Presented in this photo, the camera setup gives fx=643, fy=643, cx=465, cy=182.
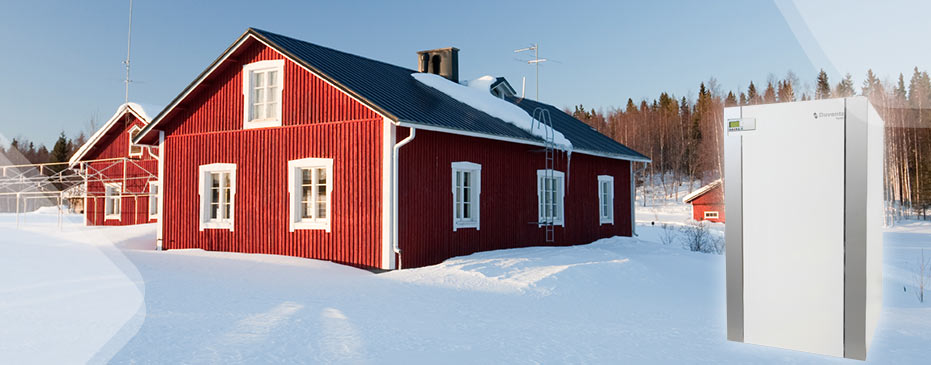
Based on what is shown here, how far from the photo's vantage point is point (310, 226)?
1246 centimetres

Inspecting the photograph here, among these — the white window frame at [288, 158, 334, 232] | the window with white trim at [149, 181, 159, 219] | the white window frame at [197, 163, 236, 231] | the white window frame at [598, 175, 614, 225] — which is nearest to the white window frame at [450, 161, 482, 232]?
the white window frame at [288, 158, 334, 232]

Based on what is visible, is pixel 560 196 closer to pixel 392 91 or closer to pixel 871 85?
pixel 392 91

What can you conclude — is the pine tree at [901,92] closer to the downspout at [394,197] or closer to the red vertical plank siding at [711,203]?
the red vertical plank siding at [711,203]

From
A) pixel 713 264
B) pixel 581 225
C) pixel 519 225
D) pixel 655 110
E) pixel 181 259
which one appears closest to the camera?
pixel 181 259

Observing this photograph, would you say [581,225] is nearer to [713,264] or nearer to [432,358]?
[713,264]

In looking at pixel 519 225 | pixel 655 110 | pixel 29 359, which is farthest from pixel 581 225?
pixel 655 110

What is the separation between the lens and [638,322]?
287 inches

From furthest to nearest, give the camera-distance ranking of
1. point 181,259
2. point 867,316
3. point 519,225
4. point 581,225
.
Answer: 1. point 581,225
2. point 519,225
3. point 181,259
4. point 867,316

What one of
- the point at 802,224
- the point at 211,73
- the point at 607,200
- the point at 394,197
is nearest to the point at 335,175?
the point at 394,197

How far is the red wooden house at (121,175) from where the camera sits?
23203mm

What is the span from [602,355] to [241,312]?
431 cm

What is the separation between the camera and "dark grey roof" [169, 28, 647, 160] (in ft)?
39.2

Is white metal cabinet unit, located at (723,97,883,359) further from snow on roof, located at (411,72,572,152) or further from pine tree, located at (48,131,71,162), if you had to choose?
pine tree, located at (48,131,71,162)

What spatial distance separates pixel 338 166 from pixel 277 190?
164 cm
